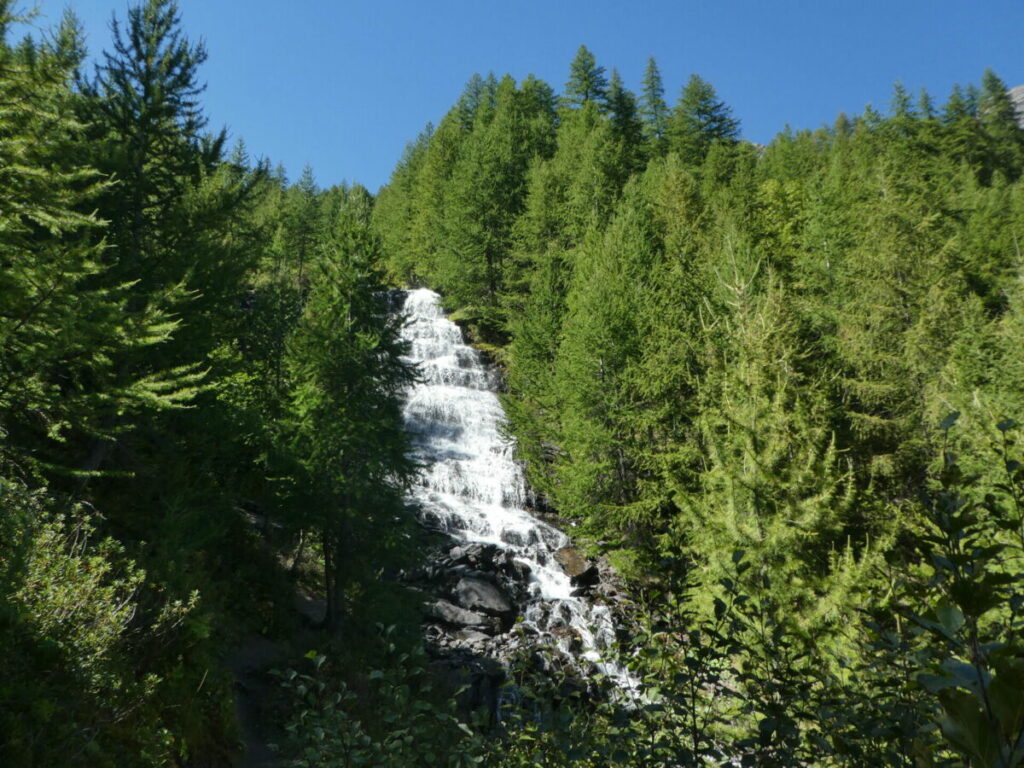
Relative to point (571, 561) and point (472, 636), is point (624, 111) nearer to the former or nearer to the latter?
point (571, 561)

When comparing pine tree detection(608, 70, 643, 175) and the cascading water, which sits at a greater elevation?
→ pine tree detection(608, 70, 643, 175)

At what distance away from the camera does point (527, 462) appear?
77.1ft

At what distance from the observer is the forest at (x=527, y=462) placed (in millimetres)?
2863

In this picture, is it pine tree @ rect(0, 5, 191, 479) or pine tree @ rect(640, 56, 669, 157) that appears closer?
pine tree @ rect(0, 5, 191, 479)

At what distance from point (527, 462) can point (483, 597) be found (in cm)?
714

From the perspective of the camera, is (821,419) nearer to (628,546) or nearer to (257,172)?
(628,546)

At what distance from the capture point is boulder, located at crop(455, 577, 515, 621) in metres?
16.9

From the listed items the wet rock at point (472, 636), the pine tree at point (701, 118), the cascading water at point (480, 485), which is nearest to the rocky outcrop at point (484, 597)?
the cascading water at point (480, 485)

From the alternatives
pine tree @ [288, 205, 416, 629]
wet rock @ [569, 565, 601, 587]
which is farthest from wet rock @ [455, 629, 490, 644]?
wet rock @ [569, 565, 601, 587]

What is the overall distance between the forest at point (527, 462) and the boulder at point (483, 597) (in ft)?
7.78

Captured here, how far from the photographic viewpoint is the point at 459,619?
1655cm

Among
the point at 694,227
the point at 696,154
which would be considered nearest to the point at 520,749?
the point at 694,227

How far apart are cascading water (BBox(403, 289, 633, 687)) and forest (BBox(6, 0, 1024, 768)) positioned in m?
1.50

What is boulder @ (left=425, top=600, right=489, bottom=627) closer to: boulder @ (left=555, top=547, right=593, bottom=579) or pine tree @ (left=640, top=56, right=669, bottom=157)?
boulder @ (left=555, top=547, right=593, bottom=579)
